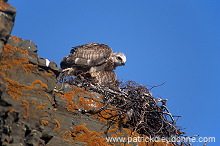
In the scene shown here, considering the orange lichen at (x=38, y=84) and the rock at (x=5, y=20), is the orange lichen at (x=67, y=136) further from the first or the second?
the rock at (x=5, y=20)

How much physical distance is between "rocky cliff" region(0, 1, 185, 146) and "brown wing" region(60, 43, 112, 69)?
1213 millimetres

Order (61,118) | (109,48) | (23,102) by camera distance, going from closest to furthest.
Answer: (23,102)
(61,118)
(109,48)

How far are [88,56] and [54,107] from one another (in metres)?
2.88

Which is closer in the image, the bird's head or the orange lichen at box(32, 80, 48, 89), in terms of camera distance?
the orange lichen at box(32, 80, 48, 89)

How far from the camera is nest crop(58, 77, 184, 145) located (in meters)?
5.36

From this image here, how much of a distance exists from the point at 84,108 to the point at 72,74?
7.00 feet

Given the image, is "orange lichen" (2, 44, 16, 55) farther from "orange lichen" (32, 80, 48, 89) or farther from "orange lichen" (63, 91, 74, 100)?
"orange lichen" (63, 91, 74, 100)

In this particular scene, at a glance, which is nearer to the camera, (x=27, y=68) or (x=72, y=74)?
(x=27, y=68)

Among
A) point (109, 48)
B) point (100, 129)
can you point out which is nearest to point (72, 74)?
point (109, 48)

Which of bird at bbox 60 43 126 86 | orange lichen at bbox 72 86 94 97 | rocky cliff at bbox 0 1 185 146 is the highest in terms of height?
bird at bbox 60 43 126 86

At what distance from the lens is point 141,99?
5832 millimetres

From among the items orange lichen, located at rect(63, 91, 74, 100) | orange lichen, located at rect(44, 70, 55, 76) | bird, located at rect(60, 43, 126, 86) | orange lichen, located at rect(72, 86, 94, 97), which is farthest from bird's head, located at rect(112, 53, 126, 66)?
orange lichen, located at rect(44, 70, 55, 76)

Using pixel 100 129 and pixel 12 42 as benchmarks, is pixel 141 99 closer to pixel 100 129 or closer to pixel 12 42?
pixel 100 129

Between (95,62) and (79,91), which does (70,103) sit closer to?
(79,91)
